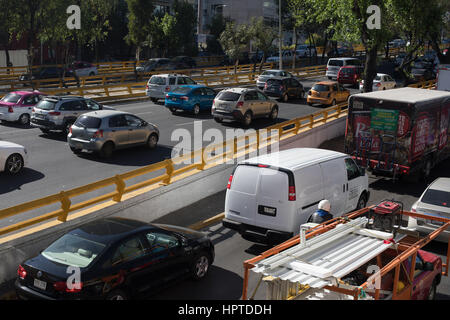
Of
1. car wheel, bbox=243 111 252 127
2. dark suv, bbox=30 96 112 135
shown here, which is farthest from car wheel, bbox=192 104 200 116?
dark suv, bbox=30 96 112 135

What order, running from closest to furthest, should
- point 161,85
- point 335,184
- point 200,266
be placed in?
point 200,266 → point 335,184 → point 161,85

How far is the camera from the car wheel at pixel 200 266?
29.8ft

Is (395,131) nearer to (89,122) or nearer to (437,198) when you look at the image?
(437,198)

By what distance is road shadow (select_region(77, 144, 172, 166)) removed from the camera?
698 inches

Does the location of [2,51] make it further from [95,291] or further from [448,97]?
[95,291]

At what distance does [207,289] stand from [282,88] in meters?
→ 24.0

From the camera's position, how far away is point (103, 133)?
1770cm

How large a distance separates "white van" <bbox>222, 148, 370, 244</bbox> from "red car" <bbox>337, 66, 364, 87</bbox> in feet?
97.7

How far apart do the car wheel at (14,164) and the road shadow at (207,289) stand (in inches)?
345

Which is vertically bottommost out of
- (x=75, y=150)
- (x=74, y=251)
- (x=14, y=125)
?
(x=75, y=150)

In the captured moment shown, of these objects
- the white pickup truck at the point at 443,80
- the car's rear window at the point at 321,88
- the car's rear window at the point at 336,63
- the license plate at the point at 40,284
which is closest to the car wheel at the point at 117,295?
the license plate at the point at 40,284

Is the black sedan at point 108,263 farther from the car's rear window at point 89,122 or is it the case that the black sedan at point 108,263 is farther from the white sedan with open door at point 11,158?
the car's rear window at point 89,122

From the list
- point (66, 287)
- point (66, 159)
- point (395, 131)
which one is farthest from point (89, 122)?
point (66, 287)
